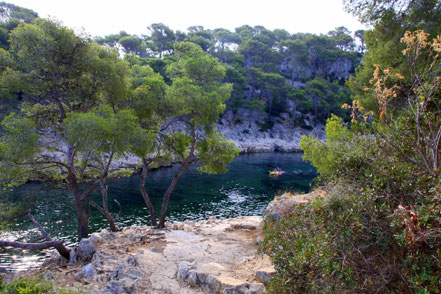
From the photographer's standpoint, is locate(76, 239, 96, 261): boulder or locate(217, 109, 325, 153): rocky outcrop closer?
locate(76, 239, 96, 261): boulder

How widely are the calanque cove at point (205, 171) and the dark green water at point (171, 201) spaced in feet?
0.65

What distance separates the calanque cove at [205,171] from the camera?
4762 mm

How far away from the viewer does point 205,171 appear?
588 inches

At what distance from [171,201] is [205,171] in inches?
416

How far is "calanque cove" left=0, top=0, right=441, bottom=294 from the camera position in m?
4.76

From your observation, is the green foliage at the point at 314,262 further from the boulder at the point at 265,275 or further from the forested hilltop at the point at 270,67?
the forested hilltop at the point at 270,67

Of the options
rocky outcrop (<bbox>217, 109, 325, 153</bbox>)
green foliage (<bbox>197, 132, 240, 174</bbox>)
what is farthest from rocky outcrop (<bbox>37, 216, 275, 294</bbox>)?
rocky outcrop (<bbox>217, 109, 325, 153</bbox>)

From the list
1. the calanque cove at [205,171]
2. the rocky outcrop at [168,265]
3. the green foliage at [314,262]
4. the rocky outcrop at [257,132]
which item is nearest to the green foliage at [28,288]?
the calanque cove at [205,171]

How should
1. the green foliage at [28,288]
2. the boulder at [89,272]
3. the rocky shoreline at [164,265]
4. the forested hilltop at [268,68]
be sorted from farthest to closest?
1. the forested hilltop at [268,68]
2. the boulder at [89,272]
3. the rocky shoreline at [164,265]
4. the green foliage at [28,288]

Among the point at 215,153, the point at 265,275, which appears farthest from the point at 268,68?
the point at 265,275

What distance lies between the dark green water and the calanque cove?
20 cm

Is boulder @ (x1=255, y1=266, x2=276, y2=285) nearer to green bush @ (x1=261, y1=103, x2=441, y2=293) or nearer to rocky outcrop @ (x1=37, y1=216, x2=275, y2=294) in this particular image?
rocky outcrop @ (x1=37, y1=216, x2=275, y2=294)

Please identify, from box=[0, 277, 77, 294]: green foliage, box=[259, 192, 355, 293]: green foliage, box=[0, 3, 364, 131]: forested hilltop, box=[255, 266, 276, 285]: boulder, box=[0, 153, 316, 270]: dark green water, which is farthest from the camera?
box=[0, 3, 364, 131]: forested hilltop

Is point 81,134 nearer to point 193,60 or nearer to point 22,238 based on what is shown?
point 193,60
